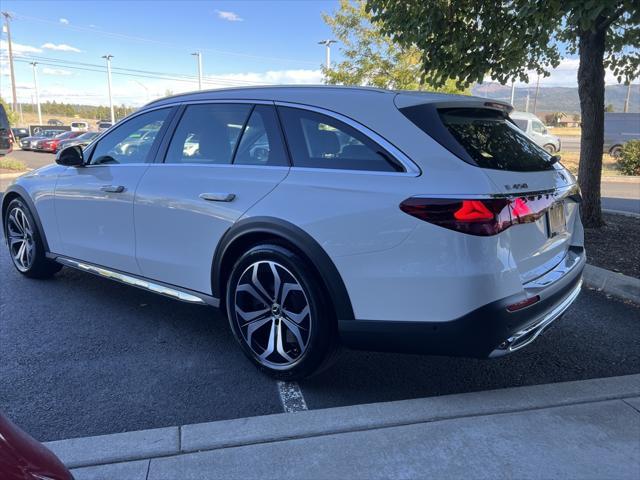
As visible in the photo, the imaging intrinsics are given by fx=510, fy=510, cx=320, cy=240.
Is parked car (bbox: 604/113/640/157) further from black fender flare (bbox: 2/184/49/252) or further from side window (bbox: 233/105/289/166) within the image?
black fender flare (bbox: 2/184/49/252)

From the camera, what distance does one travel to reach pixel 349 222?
2.64m

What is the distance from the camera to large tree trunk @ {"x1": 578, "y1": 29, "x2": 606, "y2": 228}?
20.9 feet

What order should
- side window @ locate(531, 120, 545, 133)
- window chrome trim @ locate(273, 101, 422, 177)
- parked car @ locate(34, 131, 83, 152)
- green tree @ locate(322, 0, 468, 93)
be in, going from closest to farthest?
window chrome trim @ locate(273, 101, 422, 177)
green tree @ locate(322, 0, 468, 93)
side window @ locate(531, 120, 545, 133)
parked car @ locate(34, 131, 83, 152)

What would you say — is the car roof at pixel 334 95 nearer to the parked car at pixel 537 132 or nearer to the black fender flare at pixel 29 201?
the black fender flare at pixel 29 201

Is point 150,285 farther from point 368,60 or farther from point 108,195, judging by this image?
point 368,60

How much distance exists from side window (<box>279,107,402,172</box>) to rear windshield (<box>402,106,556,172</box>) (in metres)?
0.28

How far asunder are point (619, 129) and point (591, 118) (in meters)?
20.9

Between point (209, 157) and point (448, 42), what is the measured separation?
12.3 feet

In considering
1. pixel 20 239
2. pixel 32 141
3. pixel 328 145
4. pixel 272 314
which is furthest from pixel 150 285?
pixel 32 141

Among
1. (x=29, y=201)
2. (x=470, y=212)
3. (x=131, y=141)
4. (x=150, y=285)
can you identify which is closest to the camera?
(x=470, y=212)

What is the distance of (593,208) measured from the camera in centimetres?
669

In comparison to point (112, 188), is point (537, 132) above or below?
above

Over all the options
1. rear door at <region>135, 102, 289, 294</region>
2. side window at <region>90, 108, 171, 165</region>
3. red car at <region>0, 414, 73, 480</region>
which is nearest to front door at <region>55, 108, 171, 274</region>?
side window at <region>90, 108, 171, 165</region>

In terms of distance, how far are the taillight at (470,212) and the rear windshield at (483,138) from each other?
248 mm
